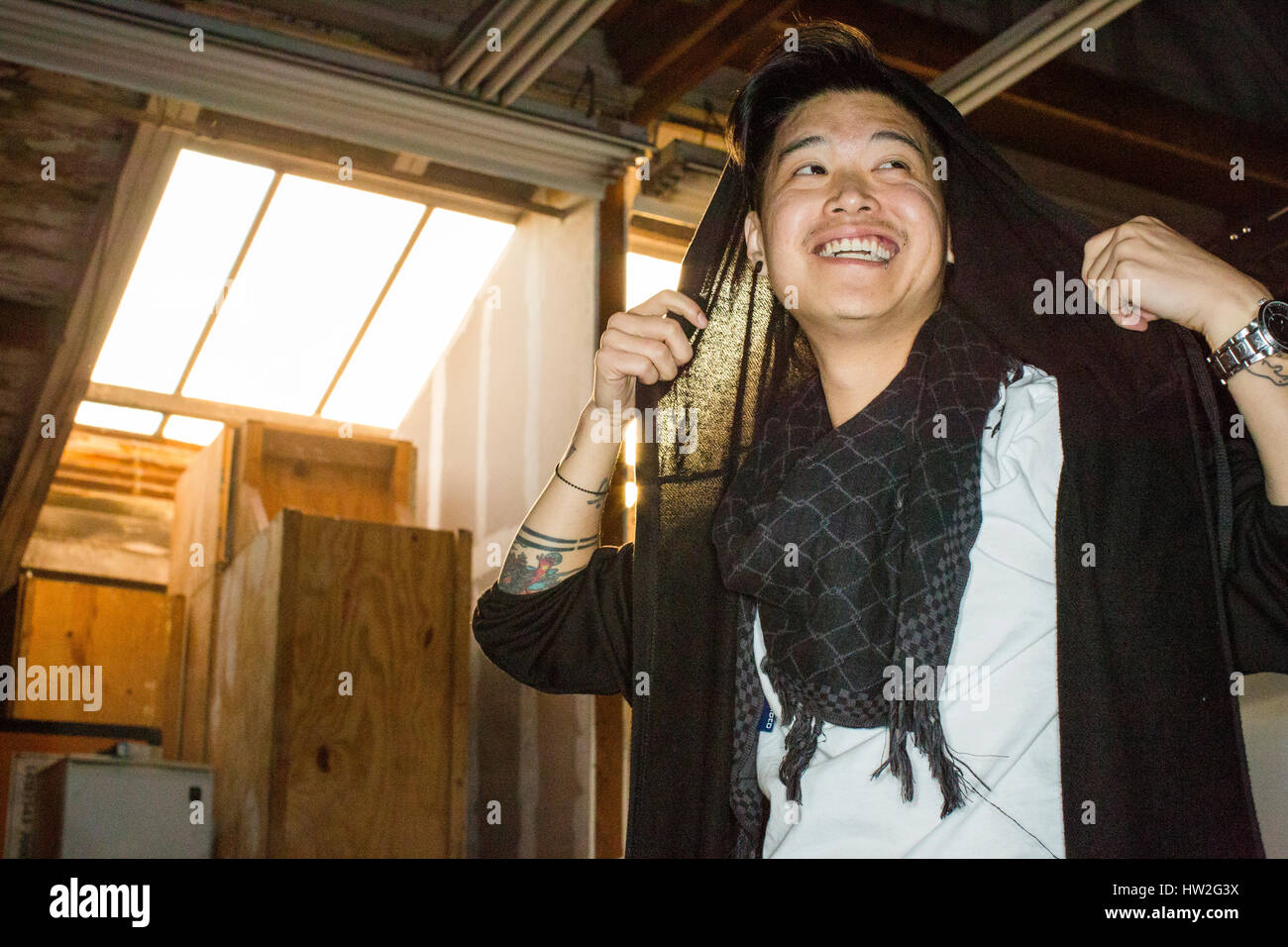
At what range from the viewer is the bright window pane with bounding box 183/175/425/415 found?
6.03m

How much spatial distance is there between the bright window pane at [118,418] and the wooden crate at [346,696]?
8.53 ft

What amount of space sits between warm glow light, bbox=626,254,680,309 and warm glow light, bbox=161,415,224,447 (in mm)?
2619

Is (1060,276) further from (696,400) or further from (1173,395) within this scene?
(696,400)

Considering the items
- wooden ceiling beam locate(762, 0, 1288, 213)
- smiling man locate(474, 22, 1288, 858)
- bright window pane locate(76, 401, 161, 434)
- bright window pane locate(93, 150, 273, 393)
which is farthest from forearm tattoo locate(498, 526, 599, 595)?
bright window pane locate(76, 401, 161, 434)

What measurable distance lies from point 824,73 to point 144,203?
13.7 ft

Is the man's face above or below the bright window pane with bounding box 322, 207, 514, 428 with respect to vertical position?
below

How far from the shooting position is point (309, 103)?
14.5 feet

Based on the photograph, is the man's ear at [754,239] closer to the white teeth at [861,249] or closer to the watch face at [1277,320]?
the white teeth at [861,249]

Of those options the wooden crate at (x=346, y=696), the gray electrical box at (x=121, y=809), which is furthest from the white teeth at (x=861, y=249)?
the gray electrical box at (x=121, y=809)

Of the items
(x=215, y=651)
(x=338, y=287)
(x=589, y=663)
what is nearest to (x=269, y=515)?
(x=215, y=651)

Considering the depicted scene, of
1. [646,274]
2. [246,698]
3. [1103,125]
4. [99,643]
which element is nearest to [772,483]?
[246,698]

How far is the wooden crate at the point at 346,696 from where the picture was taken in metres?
4.60

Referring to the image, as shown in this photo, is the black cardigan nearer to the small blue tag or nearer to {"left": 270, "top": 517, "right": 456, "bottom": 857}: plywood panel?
the small blue tag

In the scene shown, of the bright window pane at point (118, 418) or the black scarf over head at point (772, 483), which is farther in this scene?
the bright window pane at point (118, 418)
